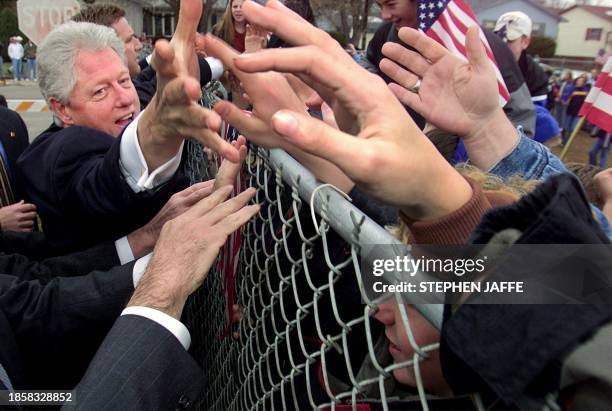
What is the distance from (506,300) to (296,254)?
3.55ft

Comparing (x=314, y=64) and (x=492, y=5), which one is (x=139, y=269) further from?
(x=492, y=5)

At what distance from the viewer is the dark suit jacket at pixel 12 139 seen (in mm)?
3000

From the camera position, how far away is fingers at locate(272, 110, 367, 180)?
786 mm

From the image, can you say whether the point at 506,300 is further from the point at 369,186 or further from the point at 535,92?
the point at 535,92

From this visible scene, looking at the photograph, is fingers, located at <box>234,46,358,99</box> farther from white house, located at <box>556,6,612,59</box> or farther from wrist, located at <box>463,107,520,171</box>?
white house, located at <box>556,6,612,59</box>

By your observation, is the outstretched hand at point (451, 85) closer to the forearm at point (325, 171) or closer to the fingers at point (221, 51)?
the forearm at point (325, 171)

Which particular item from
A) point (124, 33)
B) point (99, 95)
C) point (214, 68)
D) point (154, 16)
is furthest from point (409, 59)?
point (154, 16)

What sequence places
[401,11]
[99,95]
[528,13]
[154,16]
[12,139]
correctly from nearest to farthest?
[99,95]
[12,139]
[401,11]
[154,16]
[528,13]

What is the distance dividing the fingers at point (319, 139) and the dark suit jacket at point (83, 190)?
1167 mm

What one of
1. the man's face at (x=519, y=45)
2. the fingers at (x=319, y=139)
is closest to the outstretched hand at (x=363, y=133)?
the fingers at (x=319, y=139)

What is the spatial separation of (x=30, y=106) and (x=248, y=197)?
730cm

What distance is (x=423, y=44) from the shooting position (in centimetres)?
162

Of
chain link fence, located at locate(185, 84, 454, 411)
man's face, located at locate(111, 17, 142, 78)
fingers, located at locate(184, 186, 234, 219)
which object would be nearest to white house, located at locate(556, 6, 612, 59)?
man's face, located at locate(111, 17, 142, 78)

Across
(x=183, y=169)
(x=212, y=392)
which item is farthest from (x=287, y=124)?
(x=183, y=169)
